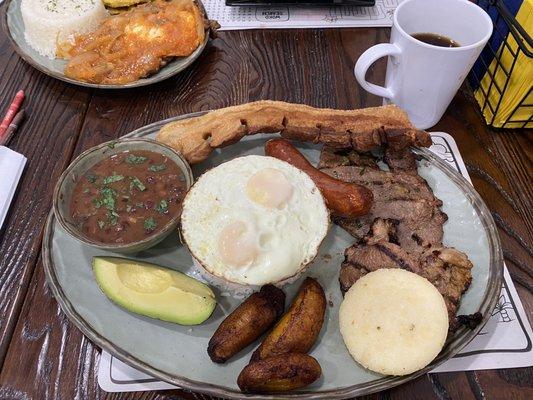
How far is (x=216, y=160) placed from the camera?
220cm

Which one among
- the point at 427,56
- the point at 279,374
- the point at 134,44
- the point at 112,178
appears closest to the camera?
the point at 279,374

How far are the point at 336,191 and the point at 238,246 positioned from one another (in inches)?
18.7

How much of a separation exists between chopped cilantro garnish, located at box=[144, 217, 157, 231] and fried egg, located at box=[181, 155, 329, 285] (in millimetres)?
128

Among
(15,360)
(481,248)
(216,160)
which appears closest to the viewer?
(15,360)

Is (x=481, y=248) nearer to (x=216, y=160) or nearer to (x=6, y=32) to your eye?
(x=216, y=160)

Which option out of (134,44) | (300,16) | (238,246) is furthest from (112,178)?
(300,16)

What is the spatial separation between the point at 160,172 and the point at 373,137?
0.92 meters

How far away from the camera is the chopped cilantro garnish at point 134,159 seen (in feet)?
6.59

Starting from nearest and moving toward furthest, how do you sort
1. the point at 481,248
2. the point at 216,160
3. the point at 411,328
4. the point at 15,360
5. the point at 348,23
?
the point at 411,328
the point at 15,360
the point at 481,248
the point at 216,160
the point at 348,23

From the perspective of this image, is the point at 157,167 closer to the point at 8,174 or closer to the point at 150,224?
the point at 150,224

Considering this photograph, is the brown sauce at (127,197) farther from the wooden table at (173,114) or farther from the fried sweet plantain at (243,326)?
the fried sweet plantain at (243,326)

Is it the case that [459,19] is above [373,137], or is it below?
above

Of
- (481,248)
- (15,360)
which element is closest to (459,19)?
(481,248)

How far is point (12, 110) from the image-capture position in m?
2.53
